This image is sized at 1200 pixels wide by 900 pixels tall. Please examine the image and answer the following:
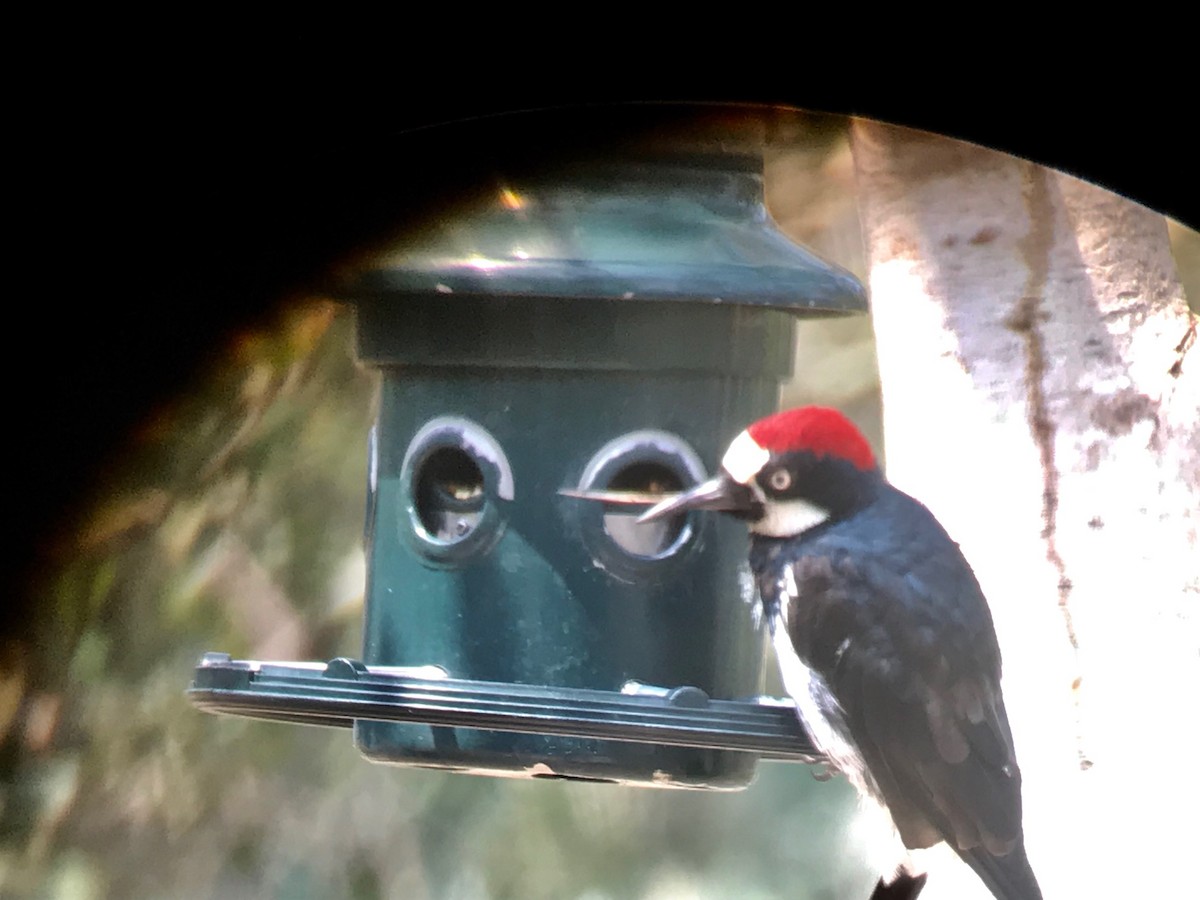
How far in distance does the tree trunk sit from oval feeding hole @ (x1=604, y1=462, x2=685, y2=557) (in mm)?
305

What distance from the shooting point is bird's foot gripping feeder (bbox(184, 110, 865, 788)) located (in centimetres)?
139

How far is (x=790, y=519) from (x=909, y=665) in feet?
0.58

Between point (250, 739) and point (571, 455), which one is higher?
point (571, 455)

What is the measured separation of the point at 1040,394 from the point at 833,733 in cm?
43

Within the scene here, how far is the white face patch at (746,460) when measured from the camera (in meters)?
1.36

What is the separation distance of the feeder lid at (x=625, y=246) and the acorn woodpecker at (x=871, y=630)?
0.43 ft

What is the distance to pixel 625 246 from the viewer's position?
136cm

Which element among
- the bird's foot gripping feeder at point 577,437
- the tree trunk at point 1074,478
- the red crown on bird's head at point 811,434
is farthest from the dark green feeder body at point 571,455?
the tree trunk at point 1074,478

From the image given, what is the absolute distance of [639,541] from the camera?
57.7 inches

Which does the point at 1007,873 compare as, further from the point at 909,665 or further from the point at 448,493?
the point at 448,493

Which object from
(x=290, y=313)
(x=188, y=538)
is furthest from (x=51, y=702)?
(x=290, y=313)

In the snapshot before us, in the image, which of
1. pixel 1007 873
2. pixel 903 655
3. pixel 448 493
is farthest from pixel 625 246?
pixel 1007 873

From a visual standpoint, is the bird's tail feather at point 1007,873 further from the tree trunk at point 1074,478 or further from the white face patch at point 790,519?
the white face patch at point 790,519

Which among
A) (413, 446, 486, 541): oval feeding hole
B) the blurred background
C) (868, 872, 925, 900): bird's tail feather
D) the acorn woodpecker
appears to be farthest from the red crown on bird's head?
(868, 872, 925, 900): bird's tail feather
